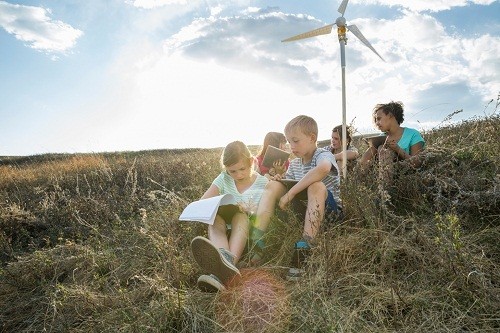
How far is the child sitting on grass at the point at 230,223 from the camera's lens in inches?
112

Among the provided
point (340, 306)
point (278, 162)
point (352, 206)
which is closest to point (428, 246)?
point (340, 306)

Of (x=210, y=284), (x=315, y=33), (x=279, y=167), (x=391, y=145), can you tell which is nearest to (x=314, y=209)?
(x=279, y=167)

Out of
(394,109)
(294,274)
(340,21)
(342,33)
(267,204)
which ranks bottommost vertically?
(294,274)

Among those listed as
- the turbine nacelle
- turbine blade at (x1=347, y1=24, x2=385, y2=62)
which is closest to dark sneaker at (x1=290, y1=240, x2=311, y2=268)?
the turbine nacelle

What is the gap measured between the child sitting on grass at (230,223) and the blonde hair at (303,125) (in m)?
0.51

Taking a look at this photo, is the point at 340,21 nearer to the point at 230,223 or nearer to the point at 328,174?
the point at 328,174

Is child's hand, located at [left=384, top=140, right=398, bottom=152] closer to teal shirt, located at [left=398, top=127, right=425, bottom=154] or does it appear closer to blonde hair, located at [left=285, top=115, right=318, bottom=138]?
teal shirt, located at [left=398, top=127, right=425, bottom=154]

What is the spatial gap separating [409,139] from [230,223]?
2.92 metres

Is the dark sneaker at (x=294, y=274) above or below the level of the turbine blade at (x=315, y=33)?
below

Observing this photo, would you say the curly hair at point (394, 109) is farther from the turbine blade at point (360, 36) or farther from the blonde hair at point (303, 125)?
the blonde hair at point (303, 125)

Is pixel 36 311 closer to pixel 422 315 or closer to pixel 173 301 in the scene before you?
pixel 173 301

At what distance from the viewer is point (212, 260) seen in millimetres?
2875

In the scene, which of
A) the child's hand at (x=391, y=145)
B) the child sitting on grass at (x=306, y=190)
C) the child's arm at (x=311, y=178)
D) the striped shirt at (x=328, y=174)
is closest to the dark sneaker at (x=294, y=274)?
the child sitting on grass at (x=306, y=190)

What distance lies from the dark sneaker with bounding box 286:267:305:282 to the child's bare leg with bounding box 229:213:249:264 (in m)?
0.49
